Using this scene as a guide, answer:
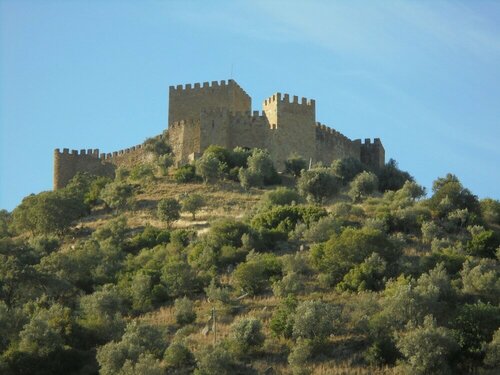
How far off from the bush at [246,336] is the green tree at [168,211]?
15271mm

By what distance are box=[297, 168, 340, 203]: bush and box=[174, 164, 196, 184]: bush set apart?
647cm

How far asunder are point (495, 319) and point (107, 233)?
756 inches

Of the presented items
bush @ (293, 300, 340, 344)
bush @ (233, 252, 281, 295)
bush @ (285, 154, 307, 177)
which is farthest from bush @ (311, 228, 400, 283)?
bush @ (285, 154, 307, 177)

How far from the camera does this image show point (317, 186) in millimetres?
50969

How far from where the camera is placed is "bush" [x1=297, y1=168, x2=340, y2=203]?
167 feet

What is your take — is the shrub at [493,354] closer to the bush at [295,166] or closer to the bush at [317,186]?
the bush at [317,186]

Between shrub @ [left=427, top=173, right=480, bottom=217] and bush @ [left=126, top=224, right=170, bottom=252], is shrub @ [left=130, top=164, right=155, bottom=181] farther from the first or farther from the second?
shrub @ [left=427, top=173, right=480, bottom=217]

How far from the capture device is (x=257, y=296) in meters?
38.2

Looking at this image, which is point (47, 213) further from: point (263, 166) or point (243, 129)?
point (243, 129)

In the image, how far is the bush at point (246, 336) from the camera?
33.3 metres

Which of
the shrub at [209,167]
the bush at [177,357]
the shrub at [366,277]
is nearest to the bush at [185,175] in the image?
the shrub at [209,167]

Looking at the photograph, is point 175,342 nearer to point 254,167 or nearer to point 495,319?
point 495,319

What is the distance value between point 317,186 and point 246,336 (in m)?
18.2

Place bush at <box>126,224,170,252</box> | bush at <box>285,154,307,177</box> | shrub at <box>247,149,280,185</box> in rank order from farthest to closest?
bush at <box>285,154,307,177</box> → shrub at <box>247,149,280,185</box> → bush at <box>126,224,170,252</box>
